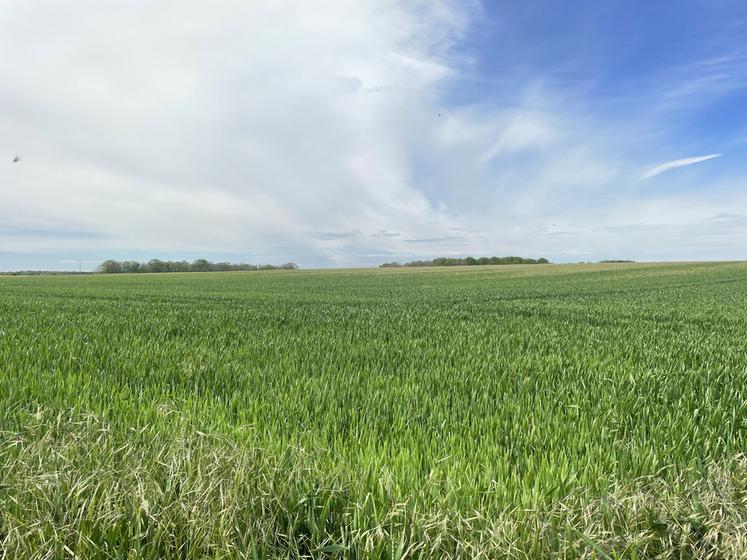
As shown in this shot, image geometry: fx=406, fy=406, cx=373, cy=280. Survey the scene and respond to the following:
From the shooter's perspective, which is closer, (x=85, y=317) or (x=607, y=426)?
(x=607, y=426)

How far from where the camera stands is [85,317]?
1334 centimetres

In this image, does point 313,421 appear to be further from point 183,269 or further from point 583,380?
point 183,269

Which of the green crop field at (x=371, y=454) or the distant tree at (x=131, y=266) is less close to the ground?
the distant tree at (x=131, y=266)

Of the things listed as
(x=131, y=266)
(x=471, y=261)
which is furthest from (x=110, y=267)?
(x=471, y=261)

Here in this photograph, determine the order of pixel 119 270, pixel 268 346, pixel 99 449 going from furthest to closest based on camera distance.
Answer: pixel 119 270 → pixel 268 346 → pixel 99 449

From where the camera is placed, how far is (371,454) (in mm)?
3141

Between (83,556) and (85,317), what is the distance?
45.2 ft

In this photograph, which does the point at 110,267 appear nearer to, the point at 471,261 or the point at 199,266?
the point at 199,266

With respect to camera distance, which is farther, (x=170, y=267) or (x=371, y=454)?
(x=170, y=267)

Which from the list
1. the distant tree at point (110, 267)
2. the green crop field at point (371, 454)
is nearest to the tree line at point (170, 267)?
the distant tree at point (110, 267)

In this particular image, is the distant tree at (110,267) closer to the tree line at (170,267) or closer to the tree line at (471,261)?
the tree line at (170,267)

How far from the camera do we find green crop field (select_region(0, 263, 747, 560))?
223 centimetres

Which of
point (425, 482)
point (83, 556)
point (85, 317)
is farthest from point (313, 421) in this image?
point (85, 317)

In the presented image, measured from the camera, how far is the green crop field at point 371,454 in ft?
7.31
